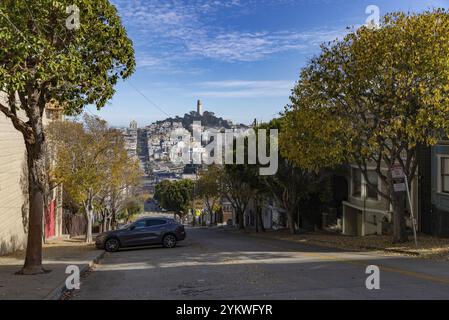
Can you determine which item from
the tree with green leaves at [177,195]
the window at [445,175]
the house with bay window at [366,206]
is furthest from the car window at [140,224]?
the tree with green leaves at [177,195]

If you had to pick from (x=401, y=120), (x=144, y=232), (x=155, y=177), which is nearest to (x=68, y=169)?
(x=144, y=232)

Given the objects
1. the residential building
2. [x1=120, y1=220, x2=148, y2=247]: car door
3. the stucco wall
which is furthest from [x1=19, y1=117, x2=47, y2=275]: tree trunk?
[x1=120, y1=220, x2=148, y2=247]: car door

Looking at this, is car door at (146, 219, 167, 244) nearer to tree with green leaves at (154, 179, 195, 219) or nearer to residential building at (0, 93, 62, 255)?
residential building at (0, 93, 62, 255)

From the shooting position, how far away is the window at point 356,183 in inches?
1457

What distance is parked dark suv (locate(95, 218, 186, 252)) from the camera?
25.0 meters

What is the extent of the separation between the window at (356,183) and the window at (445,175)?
34.4 feet

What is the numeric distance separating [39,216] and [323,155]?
38.3 ft

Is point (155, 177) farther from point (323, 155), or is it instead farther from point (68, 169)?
point (323, 155)

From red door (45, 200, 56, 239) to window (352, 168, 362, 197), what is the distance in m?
20.9

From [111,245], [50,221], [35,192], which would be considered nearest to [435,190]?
[111,245]

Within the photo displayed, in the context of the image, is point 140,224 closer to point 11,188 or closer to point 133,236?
point 133,236

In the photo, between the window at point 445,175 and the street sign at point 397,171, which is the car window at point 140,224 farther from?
the window at point 445,175

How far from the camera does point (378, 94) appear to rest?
67.3 ft

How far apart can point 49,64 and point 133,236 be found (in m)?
14.6
